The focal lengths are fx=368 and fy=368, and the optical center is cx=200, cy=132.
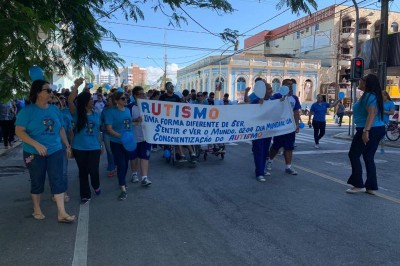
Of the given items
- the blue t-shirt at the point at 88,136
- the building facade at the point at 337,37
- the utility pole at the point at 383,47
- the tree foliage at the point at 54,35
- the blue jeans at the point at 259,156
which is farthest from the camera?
the building facade at the point at 337,37

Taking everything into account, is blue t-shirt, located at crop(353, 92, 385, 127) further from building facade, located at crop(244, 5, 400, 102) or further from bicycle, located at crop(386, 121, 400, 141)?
building facade, located at crop(244, 5, 400, 102)

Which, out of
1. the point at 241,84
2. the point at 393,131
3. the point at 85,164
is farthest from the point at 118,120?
the point at 241,84

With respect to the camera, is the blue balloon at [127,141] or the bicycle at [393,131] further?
the bicycle at [393,131]

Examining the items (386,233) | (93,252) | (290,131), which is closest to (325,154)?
(290,131)

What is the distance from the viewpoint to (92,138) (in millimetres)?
5488

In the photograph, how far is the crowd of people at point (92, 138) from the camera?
4.52 meters

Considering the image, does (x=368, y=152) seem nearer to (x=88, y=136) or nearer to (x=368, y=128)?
(x=368, y=128)

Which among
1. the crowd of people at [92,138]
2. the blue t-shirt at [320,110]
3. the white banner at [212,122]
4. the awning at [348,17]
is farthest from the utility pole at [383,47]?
the awning at [348,17]

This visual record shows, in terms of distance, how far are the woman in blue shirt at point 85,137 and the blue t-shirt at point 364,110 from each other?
4.22 metres

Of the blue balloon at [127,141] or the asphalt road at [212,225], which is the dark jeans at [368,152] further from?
the blue balloon at [127,141]

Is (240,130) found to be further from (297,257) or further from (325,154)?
(325,154)

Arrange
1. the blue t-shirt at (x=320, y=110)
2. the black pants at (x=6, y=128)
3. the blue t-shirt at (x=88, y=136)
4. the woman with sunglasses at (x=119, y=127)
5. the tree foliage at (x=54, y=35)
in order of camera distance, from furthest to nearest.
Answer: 1. the blue t-shirt at (x=320, y=110)
2. the black pants at (x=6, y=128)
3. the woman with sunglasses at (x=119, y=127)
4. the blue t-shirt at (x=88, y=136)
5. the tree foliage at (x=54, y=35)

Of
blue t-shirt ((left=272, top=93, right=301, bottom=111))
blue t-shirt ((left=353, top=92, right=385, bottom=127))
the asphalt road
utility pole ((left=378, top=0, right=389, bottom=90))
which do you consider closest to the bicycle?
utility pole ((left=378, top=0, right=389, bottom=90))

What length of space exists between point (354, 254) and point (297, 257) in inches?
24.6
